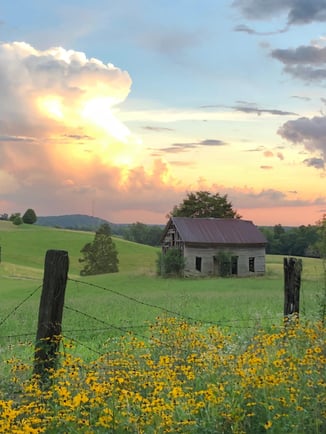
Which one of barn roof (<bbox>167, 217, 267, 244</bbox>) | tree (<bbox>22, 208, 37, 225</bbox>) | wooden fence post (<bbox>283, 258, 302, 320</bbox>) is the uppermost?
tree (<bbox>22, 208, 37, 225</bbox>)

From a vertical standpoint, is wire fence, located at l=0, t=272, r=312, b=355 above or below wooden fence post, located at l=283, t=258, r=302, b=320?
below

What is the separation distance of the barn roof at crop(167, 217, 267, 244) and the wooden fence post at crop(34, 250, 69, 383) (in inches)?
1884

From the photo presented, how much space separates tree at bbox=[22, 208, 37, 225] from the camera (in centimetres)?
13938

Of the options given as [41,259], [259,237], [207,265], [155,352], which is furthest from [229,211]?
[155,352]

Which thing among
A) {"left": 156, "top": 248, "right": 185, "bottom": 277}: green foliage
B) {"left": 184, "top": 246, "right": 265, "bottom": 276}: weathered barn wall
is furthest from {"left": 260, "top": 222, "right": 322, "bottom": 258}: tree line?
{"left": 156, "top": 248, "right": 185, "bottom": 277}: green foliage

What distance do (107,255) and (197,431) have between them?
263 feet

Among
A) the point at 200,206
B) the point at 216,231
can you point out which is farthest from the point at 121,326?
the point at 200,206

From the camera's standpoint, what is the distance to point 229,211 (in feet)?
240

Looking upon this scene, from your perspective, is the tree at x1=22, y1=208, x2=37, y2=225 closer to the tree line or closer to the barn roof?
the tree line

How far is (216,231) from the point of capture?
5822 centimetres

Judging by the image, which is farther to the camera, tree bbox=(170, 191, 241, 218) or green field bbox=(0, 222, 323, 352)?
tree bbox=(170, 191, 241, 218)

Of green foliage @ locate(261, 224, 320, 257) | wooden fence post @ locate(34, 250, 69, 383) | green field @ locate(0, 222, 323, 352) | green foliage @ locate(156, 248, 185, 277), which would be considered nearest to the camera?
wooden fence post @ locate(34, 250, 69, 383)

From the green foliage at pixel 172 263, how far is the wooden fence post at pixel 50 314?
4674 cm

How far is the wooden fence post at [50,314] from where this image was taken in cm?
695
